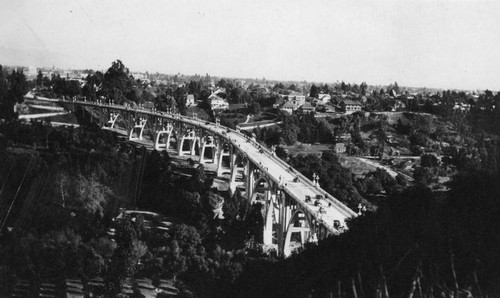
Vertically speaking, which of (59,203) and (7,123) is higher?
(7,123)

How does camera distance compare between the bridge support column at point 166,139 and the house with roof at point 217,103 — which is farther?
the house with roof at point 217,103

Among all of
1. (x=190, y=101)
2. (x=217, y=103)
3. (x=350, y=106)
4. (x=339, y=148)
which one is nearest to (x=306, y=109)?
(x=350, y=106)

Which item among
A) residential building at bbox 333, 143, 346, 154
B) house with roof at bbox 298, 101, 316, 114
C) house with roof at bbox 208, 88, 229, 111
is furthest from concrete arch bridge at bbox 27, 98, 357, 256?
house with roof at bbox 298, 101, 316, 114

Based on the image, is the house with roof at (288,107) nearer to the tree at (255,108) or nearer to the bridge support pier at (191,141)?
the tree at (255,108)

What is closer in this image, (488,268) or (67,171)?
(488,268)

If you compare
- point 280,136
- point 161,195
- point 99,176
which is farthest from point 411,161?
point 99,176

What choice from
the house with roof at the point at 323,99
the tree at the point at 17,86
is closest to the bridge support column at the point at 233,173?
the tree at the point at 17,86

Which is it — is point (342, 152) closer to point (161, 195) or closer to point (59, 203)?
point (161, 195)

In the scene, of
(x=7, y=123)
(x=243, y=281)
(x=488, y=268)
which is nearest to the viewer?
(x=488, y=268)

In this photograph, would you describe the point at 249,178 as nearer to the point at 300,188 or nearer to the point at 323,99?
the point at 300,188

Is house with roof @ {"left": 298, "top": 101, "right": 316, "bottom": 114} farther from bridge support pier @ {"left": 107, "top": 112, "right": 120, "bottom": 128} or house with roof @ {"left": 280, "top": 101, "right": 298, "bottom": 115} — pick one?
bridge support pier @ {"left": 107, "top": 112, "right": 120, "bottom": 128}

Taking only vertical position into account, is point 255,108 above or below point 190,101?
below
